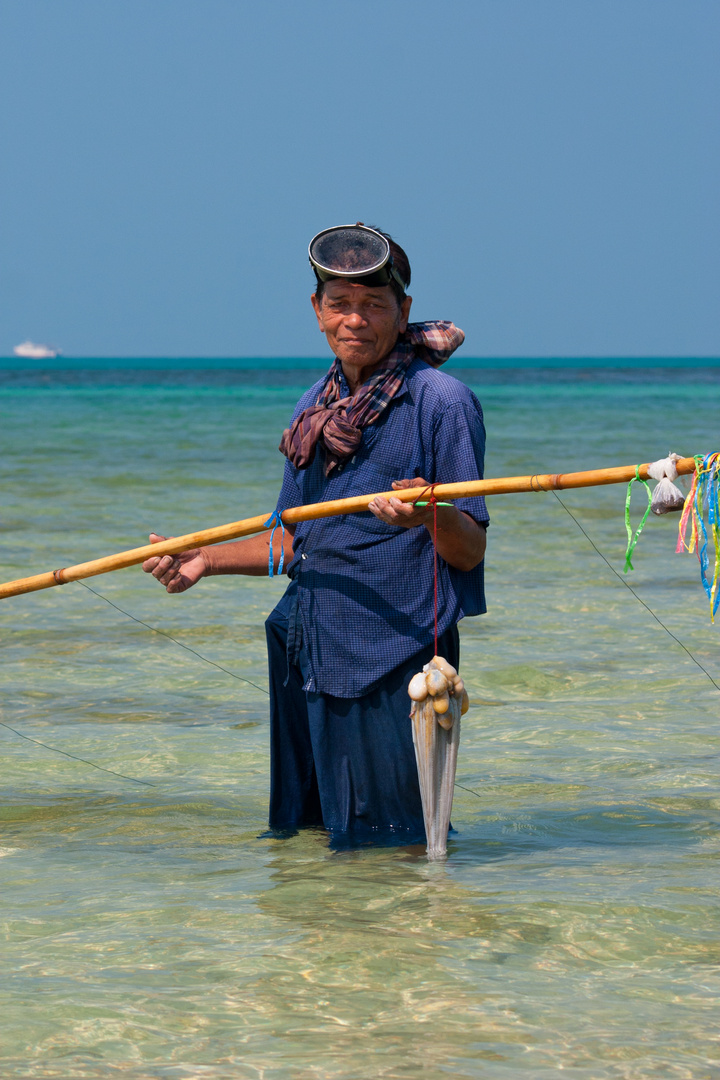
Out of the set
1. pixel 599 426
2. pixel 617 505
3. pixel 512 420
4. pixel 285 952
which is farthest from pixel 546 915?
pixel 512 420

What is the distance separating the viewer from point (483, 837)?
4059 millimetres

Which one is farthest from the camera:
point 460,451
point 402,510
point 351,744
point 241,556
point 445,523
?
point 241,556

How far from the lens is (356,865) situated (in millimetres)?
3539

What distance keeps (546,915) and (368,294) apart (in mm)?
1559

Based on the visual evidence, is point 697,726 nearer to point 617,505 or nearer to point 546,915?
point 546,915

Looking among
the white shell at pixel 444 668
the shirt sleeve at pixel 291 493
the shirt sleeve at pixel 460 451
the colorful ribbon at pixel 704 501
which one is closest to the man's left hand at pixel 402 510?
the shirt sleeve at pixel 460 451

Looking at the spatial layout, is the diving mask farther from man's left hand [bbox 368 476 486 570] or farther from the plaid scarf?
man's left hand [bbox 368 476 486 570]

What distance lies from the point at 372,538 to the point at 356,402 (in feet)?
1.10

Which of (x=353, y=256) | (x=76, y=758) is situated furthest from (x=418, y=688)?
(x=76, y=758)

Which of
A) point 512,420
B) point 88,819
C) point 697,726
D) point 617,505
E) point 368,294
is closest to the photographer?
point 368,294

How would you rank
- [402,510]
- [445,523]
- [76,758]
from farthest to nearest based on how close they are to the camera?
1. [76,758]
2. [445,523]
3. [402,510]

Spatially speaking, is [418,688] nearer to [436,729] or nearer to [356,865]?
[436,729]

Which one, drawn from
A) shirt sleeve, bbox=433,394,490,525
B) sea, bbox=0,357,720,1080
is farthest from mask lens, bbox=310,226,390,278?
sea, bbox=0,357,720,1080

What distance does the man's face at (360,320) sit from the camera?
10.7ft
